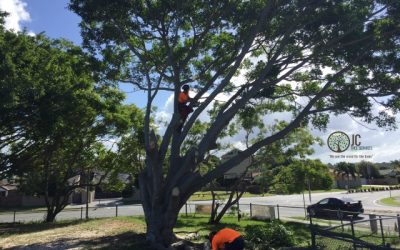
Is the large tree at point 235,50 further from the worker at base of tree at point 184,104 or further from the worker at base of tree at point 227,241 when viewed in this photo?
the worker at base of tree at point 227,241

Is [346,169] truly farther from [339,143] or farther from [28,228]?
[28,228]

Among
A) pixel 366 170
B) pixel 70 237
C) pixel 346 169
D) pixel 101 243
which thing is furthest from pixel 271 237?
pixel 366 170

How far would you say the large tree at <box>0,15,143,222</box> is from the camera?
56.5 feet

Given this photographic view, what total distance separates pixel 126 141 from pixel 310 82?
13.8m

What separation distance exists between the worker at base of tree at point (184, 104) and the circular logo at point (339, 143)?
1840 cm

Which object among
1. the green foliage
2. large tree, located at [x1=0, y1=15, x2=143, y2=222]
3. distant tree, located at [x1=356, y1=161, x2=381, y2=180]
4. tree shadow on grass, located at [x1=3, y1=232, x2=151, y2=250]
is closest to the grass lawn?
tree shadow on grass, located at [x1=3, y1=232, x2=151, y2=250]

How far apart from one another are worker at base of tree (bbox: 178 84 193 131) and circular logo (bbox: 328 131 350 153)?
1840 cm

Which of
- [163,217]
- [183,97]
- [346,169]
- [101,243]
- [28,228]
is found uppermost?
[346,169]

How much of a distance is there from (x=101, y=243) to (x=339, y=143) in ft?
67.4

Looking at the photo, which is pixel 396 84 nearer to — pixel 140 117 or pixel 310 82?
pixel 310 82

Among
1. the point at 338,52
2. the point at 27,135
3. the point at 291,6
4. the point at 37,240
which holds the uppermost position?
the point at 291,6

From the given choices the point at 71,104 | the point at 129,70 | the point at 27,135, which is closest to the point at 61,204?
the point at 27,135

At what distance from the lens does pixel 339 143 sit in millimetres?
30531

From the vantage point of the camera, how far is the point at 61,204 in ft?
92.0
